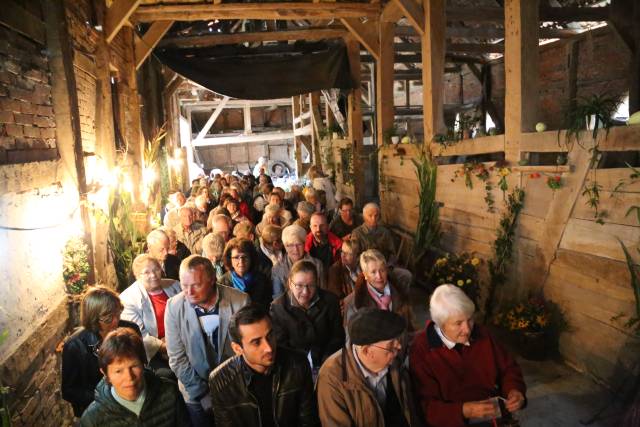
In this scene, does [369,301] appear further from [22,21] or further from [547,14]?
[547,14]

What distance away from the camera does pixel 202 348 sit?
2768mm

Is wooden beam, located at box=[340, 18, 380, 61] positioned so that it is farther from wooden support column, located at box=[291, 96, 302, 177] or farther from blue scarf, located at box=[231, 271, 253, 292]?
wooden support column, located at box=[291, 96, 302, 177]

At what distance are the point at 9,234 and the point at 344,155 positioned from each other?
274 inches

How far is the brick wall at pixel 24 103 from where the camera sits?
3.20 m

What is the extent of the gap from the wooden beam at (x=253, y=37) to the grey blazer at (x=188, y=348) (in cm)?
671

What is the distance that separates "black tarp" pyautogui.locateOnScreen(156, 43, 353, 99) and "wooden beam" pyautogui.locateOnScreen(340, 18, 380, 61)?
115cm

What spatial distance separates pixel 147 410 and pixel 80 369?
2.83 ft

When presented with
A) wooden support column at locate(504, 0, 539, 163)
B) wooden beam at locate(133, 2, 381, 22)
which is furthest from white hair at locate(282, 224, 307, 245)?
wooden beam at locate(133, 2, 381, 22)

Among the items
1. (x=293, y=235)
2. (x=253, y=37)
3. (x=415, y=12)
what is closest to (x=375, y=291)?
(x=293, y=235)

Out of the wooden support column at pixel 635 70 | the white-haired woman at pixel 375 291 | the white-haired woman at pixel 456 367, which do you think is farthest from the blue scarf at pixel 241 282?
the wooden support column at pixel 635 70

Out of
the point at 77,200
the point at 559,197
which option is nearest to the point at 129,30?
the point at 77,200

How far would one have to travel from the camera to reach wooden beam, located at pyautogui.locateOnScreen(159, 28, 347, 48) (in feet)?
27.2

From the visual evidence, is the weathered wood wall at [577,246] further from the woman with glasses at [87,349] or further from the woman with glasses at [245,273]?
the woman with glasses at [87,349]

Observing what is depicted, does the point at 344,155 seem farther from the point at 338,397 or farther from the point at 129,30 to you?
the point at 338,397
